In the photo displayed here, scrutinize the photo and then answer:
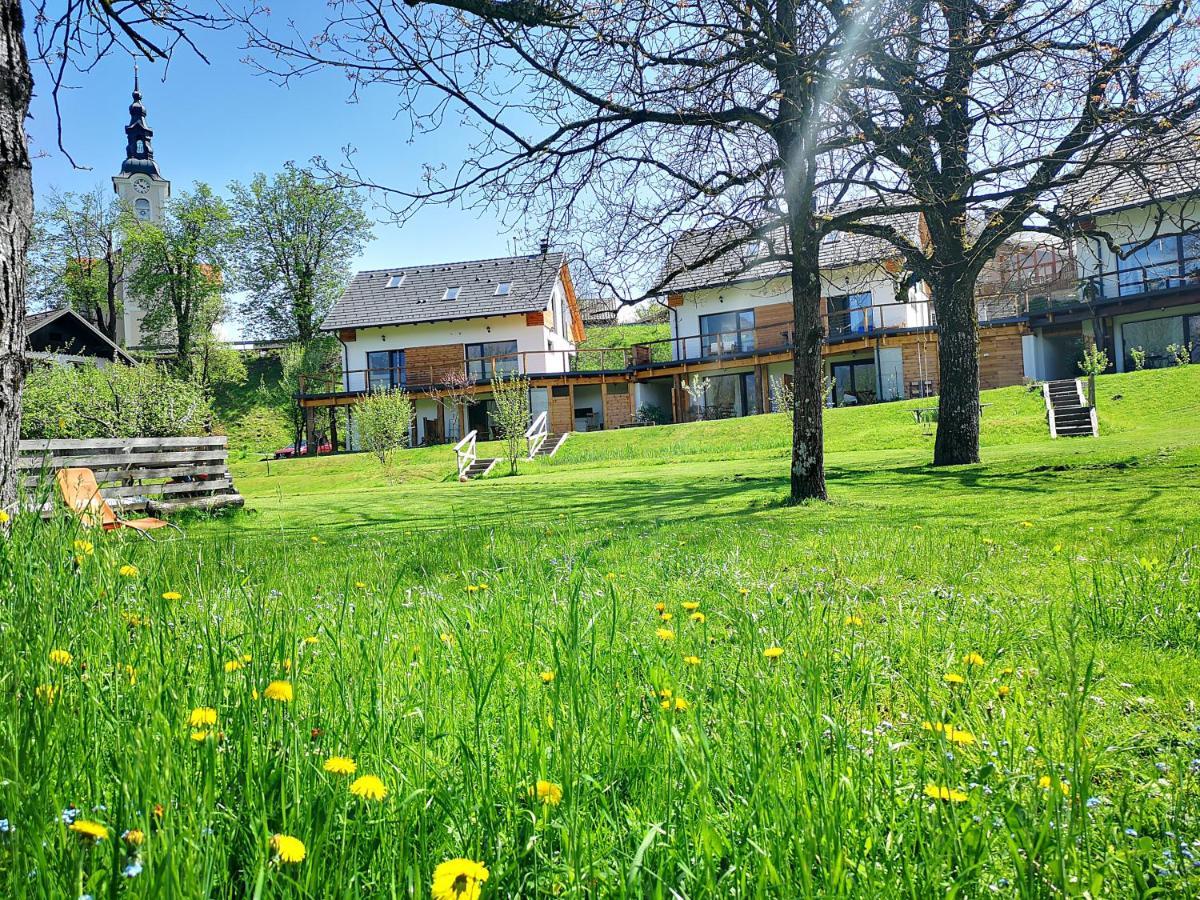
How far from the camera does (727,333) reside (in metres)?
35.2

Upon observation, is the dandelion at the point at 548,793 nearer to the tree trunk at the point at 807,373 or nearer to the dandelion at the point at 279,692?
the dandelion at the point at 279,692

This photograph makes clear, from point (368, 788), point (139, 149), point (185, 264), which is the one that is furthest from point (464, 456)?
point (139, 149)

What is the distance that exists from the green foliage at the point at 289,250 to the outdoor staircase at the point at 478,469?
91.7 ft

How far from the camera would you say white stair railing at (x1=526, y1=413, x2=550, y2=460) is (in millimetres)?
27844

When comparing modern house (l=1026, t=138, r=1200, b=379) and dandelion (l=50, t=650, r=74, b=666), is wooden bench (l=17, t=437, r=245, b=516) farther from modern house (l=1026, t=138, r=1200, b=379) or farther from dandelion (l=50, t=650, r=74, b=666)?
modern house (l=1026, t=138, r=1200, b=379)

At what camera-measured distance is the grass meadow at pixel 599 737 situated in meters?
1.19

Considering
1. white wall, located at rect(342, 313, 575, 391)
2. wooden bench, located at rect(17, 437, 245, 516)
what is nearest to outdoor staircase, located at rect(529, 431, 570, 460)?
white wall, located at rect(342, 313, 575, 391)

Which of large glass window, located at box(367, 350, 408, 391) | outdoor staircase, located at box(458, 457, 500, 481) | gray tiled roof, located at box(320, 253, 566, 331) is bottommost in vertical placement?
outdoor staircase, located at box(458, 457, 500, 481)

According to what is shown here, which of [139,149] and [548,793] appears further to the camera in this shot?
[139,149]

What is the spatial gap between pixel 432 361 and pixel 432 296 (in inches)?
145

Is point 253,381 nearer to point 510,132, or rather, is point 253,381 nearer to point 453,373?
point 453,373

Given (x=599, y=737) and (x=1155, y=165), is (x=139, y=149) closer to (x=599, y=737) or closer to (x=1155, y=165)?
(x=1155, y=165)

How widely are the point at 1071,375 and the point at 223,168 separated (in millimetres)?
47390

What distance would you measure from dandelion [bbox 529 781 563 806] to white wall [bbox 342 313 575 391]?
36004 mm
